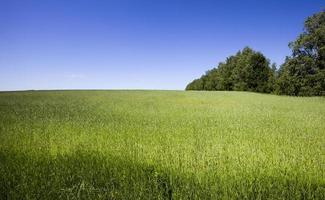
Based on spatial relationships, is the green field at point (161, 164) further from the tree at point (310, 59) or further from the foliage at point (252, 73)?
the foliage at point (252, 73)

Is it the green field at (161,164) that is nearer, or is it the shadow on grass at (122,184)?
the shadow on grass at (122,184)

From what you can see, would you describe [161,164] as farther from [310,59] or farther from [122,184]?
[310,59]

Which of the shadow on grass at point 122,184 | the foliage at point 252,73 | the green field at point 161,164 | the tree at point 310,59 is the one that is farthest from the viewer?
the foliage at point 252,73

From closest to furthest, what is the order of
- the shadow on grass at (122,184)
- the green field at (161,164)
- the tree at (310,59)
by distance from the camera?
the shadow on grass at (122,184)
the green field at (161,164)
the tree at (310,59)

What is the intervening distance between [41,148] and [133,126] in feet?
A: 10.4

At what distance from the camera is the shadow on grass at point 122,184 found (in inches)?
142

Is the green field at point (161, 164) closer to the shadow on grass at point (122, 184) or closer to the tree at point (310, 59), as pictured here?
the shadow on grass at point (122, 184)

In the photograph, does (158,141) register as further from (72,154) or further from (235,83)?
(235,83)

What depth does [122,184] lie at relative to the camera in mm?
3938

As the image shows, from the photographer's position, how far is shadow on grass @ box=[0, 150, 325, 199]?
361 cm

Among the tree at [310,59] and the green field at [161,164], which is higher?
the tree at [310,59]

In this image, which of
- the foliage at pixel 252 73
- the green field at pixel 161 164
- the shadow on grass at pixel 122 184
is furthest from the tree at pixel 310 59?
the shadow on grass at pixel 122 184

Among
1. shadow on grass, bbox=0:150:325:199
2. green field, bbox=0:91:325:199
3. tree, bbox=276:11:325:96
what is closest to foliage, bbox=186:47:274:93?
tree, bbox=276:11:325:96

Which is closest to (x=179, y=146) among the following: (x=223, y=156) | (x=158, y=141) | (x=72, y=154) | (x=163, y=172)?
(x=158, y=141)
